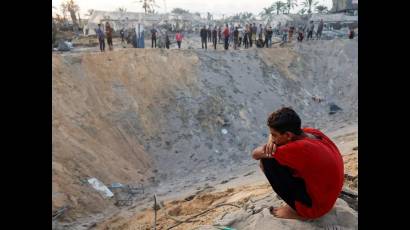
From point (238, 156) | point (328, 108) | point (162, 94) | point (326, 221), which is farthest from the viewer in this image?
point (328, 108)

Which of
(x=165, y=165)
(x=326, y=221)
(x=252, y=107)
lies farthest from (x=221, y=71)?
(x=326, y=221)

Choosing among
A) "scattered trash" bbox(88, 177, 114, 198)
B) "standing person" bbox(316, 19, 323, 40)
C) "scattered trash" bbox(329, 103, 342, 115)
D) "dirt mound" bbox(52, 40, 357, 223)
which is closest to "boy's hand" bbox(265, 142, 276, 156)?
"dirt mound" bbox(52, 40, 357, 223)

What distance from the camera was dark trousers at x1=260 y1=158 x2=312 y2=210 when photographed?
10.0 ft

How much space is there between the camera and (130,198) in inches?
347

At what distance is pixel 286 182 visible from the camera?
3098 mm

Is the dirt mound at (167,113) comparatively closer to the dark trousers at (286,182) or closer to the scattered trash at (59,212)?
the scattered trash at (59,212)

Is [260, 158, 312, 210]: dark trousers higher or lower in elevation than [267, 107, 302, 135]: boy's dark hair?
lower

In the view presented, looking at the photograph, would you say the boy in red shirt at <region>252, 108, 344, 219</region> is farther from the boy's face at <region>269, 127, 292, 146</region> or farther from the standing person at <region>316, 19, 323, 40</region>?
the standing person at <region>316, 19, 323, 40</region>

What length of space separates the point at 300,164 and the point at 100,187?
6788 millimetres

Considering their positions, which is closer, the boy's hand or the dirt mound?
the boy's hand

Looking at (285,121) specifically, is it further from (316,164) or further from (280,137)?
(316,164)
